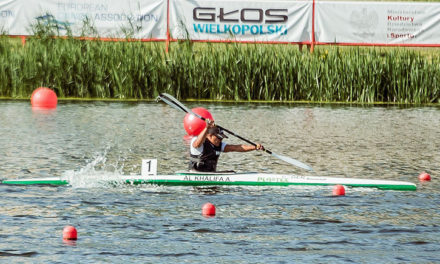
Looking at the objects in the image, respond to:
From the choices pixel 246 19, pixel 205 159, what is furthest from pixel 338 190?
pixel 246 19

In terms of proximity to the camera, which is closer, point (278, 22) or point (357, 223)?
point (357, 223)

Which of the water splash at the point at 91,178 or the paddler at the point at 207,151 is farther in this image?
the paddler at the point at 207,151

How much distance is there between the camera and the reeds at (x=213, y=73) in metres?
29.1

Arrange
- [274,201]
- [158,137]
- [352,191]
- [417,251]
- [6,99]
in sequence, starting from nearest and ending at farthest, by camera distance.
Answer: [417,251] < [274,201] < [352,191] < [158,137] < [6,99]

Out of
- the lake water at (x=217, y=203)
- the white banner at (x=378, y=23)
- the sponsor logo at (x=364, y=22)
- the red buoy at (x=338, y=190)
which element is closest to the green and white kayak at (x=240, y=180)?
the lake water at (x=217, y=203)

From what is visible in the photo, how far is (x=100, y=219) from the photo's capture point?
1182cm

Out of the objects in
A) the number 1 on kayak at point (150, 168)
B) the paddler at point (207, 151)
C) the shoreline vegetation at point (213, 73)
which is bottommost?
the number 1 on kayak at point (150, 168)

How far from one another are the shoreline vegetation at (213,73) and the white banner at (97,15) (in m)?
3.39

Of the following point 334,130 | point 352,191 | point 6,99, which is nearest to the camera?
point 352,191

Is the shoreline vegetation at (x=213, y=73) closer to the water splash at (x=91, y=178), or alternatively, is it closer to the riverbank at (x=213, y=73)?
the riverbank at (x=213, y=73)

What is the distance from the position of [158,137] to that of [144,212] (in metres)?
8.78

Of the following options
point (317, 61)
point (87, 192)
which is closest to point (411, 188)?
point (87, 192)

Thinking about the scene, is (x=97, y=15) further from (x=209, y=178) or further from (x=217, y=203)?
(x=217, y=203)

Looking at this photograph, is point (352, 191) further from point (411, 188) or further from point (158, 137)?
point (158, 137)
